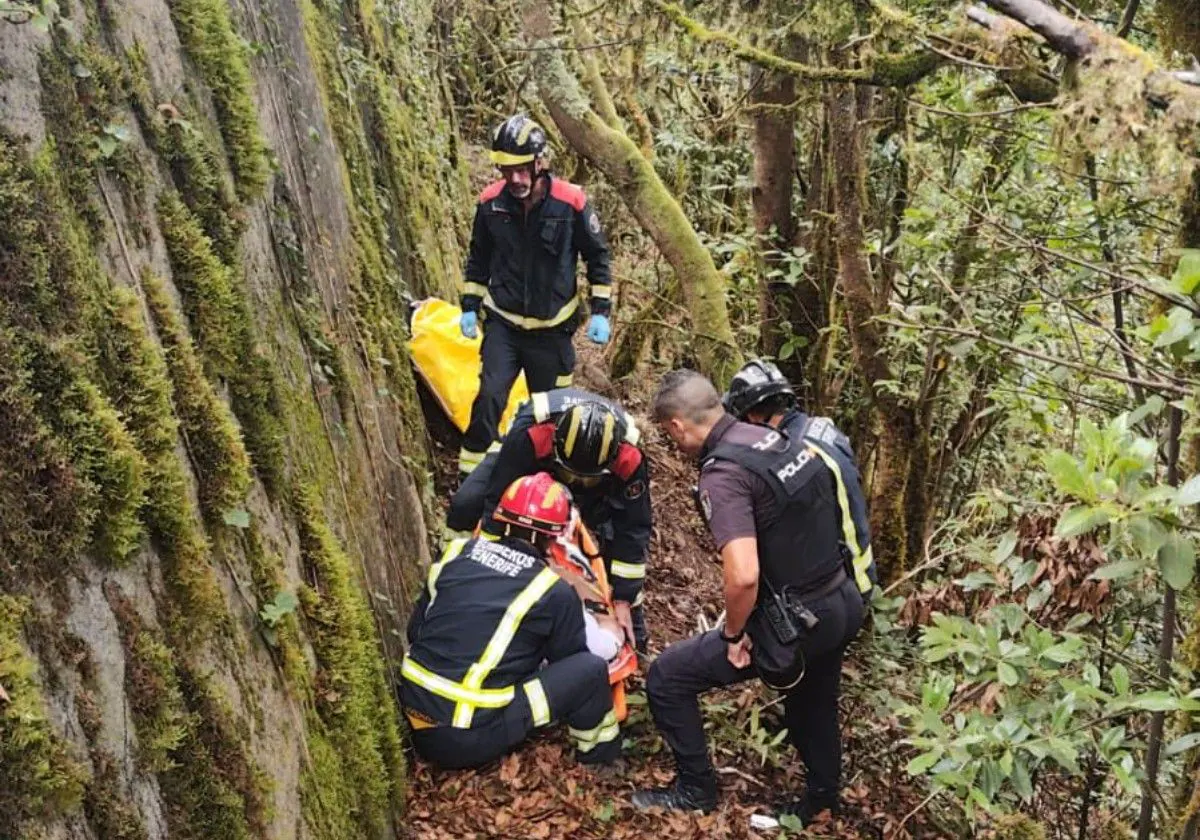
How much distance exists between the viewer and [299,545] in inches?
142

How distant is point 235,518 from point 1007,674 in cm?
259

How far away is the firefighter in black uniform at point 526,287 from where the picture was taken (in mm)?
6207

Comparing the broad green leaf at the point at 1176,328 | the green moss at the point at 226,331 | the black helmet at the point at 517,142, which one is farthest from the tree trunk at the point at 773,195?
the broad green leaf at the point at 1176,328

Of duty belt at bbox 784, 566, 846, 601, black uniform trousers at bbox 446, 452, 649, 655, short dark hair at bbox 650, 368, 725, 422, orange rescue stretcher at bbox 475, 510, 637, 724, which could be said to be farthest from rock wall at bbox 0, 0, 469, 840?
duty belt at bbox 784, 566, 846, 601

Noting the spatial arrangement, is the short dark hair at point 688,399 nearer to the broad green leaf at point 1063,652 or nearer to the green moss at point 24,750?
the broad green leaf at point 1063,652

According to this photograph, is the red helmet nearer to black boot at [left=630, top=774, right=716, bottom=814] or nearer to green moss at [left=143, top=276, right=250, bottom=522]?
black boot at [left=630, top=774, right=716, bottom=814]

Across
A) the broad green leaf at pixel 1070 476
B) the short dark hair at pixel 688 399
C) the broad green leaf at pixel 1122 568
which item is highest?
the broad green leaf at pixel 1070 476

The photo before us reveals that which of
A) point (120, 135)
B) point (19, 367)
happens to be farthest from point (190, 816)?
point (120, 135)

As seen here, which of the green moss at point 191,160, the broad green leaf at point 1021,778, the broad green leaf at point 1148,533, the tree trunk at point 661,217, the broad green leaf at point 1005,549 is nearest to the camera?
the broad green leaf at point 1148,533

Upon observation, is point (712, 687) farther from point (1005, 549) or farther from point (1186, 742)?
point (1186, 742)

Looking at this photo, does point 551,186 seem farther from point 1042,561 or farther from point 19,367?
point 19,367

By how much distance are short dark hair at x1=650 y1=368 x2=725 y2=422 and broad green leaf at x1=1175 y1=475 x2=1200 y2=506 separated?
212 cm

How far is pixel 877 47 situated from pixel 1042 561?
102 inches

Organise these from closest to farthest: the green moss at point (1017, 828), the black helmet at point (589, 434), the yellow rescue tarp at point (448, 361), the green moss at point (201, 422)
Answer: the green moss at point (201, 422), the green moss at point (1017, 828), the black helmet at point (589, 434), the yellow rescue tarp at point (448, 361)
